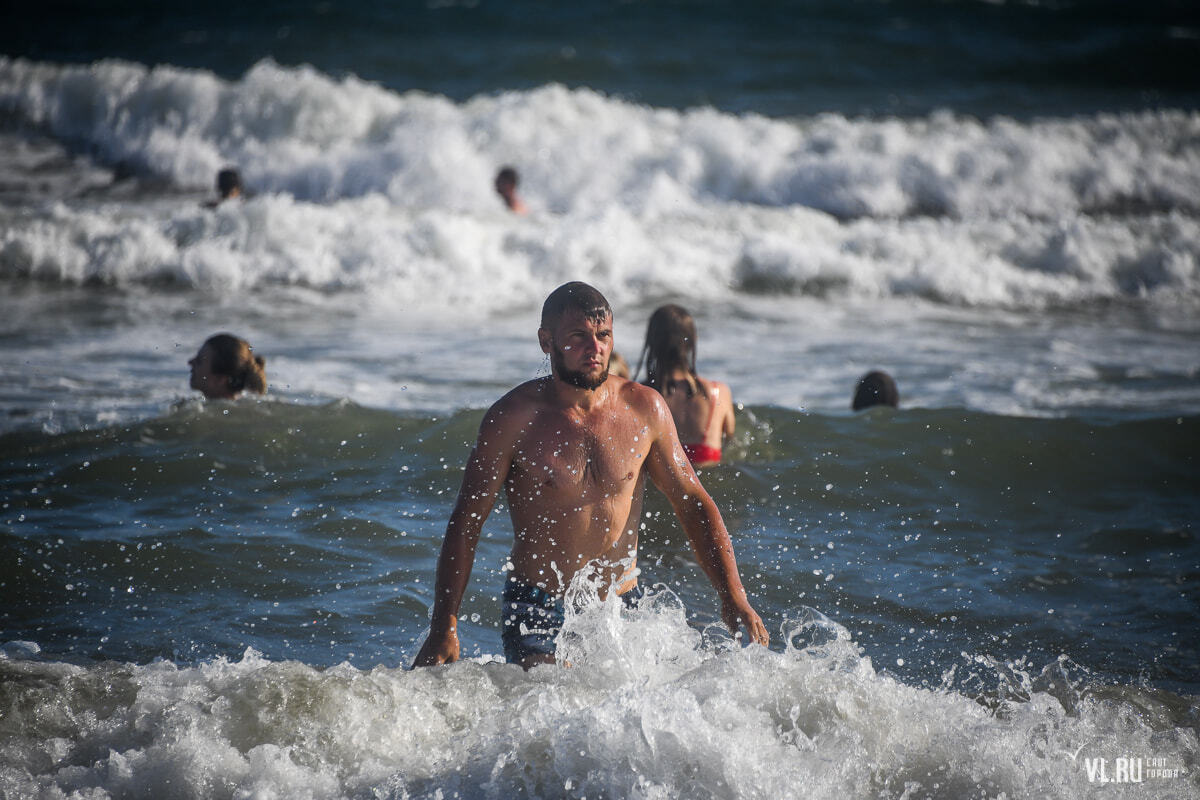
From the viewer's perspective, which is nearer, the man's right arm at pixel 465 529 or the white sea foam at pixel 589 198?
the man's right arm at pixel 465 529

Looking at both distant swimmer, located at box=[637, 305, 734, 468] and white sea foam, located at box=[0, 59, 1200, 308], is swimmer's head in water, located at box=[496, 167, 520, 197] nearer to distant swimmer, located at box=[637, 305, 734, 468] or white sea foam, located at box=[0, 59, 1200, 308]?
white sea foam, located at box=[0, 59, 1200, 308]

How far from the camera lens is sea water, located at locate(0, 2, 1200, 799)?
12.7 ft

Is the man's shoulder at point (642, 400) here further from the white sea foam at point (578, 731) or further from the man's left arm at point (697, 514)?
the white sea foam at point (578, 731)

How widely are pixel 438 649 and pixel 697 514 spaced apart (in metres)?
1.03

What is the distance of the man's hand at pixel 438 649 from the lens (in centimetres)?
382

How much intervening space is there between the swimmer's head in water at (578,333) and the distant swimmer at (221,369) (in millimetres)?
4798

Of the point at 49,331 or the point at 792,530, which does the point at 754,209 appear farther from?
the point at 792,530

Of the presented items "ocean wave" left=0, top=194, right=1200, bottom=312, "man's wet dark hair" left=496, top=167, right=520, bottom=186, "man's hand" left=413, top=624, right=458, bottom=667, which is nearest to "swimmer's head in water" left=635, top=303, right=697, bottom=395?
"man's hand" left=413, top=624, right=458, bottom=667

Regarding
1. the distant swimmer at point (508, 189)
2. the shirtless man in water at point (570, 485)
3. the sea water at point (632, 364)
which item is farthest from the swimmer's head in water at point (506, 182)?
the shirtless man in water at point (570, 485)

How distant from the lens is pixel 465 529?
3922 mm

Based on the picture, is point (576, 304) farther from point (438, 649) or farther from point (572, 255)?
point (572, 255)

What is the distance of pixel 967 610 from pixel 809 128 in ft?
48.9

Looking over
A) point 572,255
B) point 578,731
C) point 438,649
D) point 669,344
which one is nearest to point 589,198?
point 572,255

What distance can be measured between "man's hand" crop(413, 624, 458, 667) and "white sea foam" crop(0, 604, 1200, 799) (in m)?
0.25
